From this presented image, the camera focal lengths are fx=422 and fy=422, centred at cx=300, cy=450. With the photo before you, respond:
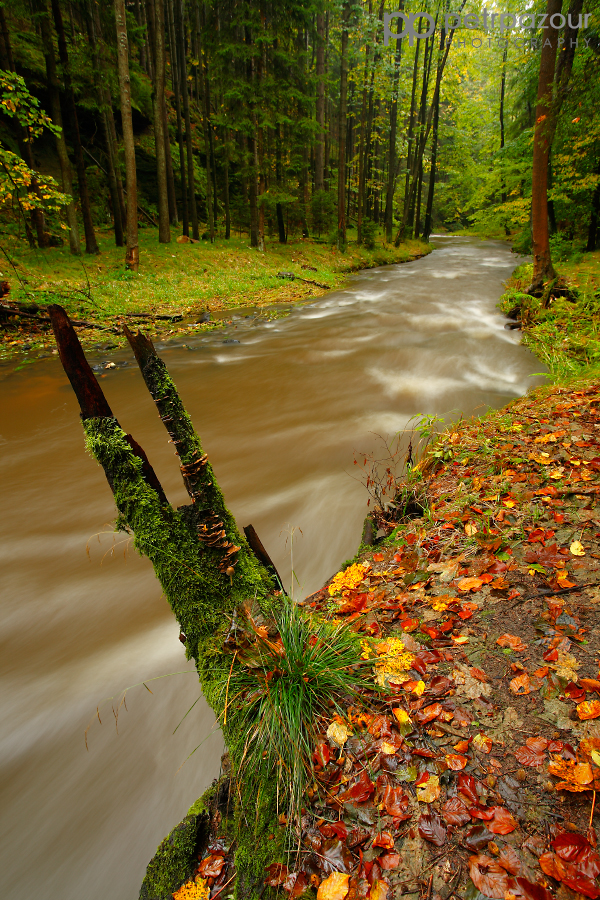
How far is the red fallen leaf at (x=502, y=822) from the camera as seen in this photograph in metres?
1.41

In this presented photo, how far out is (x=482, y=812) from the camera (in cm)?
147

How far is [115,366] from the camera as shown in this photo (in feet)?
28.1

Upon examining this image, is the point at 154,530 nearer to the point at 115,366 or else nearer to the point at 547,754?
the point at 547,754

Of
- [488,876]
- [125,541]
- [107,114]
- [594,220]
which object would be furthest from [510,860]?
[107,114]

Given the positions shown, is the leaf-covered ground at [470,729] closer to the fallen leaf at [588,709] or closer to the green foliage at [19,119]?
the fallen leaf at [588,709]

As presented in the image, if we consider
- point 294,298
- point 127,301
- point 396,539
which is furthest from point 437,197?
point 396,539

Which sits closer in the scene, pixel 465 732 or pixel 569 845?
pixel 569 845

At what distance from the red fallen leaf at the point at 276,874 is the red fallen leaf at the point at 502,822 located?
76 centimetres

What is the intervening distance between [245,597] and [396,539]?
1.57 meters

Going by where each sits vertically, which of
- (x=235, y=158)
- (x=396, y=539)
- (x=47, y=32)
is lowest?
(x=396, y=539)

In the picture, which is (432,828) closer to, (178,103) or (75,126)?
(75,126)

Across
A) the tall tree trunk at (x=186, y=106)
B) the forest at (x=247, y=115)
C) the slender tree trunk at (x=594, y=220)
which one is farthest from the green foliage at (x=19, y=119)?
the slender tree trunk at (x=594, y=220)

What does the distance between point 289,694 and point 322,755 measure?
0.87 feet

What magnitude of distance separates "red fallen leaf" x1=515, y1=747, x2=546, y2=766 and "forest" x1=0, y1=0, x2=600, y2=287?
7600 millimetres
